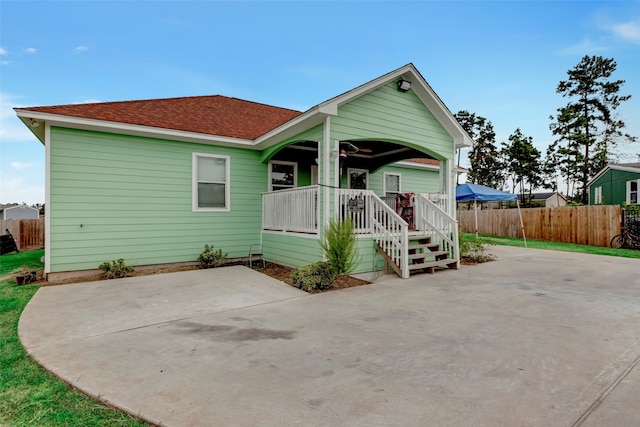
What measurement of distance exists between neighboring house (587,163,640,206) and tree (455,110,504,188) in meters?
12.8

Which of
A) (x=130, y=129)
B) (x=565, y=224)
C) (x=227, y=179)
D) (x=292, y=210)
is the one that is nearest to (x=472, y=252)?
(x=292, y=210)

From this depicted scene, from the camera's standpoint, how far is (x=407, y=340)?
3.33 metres

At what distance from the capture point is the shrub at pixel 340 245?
6.16 meters

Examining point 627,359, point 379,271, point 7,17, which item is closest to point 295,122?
point 379,271

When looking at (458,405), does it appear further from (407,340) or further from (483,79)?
(483,79)

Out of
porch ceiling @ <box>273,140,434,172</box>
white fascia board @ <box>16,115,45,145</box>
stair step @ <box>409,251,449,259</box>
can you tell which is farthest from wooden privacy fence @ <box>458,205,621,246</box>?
white fascia board @ <box>16,115,45,145</box>

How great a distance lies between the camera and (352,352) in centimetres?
304

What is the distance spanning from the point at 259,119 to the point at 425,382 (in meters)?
9.75

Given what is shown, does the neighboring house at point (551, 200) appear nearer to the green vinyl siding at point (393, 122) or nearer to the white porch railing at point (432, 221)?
the green vinyl siding at point (393, 122)

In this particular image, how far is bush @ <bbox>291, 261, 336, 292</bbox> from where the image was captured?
568 cm

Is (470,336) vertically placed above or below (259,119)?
below

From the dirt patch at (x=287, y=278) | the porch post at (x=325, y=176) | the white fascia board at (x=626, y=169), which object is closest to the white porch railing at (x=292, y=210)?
the porch post at (x=325, y=176)

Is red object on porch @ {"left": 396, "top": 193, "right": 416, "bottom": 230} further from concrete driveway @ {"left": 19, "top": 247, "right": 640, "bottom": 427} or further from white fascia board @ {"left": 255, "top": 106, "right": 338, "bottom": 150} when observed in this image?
white fascia board @ {"left": 255, "top": 106, "right": 338, "bottom": 150}

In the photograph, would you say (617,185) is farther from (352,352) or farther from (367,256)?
(352,352)
